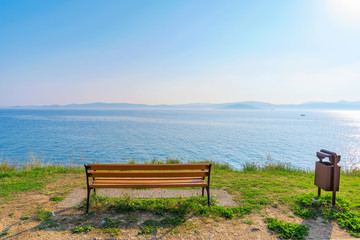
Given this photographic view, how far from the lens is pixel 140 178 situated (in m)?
4.98

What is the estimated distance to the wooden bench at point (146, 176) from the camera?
14.6 feet

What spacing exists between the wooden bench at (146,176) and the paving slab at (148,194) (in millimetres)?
575

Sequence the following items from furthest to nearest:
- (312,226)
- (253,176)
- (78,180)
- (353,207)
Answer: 1. (253,176)
2. (78,180)
3. (353,207)
4. (312,226)

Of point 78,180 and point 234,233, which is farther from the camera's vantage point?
point 78,180

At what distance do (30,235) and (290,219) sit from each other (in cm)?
450

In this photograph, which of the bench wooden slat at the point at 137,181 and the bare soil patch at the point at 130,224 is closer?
the bare soil patch at the point at 130,224

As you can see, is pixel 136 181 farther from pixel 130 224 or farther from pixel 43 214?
pixel 43 214

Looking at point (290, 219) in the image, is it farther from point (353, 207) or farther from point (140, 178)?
point (140, 178)

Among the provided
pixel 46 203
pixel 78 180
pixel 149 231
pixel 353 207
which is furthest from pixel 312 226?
pixel 78 180

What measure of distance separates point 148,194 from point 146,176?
107cm

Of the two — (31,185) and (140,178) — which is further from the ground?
(140,178)

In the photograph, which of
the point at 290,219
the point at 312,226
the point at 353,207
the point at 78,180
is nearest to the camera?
the point at 312,226

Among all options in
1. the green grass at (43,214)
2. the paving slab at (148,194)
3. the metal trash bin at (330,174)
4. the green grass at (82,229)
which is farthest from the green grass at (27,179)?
the metal trash bin at (330,174)

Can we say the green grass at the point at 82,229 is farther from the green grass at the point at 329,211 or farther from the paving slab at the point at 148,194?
the green grass at the point at 329,211
